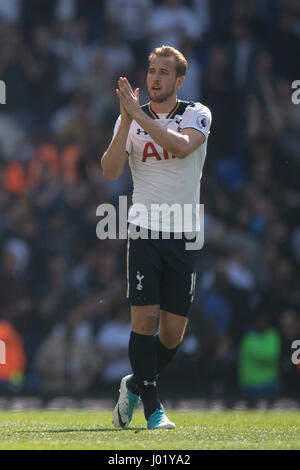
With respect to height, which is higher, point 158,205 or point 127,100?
point 127,100

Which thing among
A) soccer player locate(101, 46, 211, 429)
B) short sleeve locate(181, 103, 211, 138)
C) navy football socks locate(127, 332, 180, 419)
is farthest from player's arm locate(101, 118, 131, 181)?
navy football socks locate(127, 332, 180, 419)

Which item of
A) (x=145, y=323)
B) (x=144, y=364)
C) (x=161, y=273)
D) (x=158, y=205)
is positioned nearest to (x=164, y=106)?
(x=158, y=205)

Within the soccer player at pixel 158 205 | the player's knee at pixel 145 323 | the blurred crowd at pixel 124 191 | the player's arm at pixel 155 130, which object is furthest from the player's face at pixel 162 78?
the blurred crowd at pixel 124 191

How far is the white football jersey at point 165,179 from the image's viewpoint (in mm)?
6637

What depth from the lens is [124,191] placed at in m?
13.5

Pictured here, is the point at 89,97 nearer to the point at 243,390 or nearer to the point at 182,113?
the point at 243,390

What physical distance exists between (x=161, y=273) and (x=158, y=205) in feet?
1.43

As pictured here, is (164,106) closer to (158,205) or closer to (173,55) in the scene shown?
(173,55)

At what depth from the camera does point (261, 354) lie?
37.9 feet

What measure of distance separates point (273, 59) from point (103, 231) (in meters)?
3.50

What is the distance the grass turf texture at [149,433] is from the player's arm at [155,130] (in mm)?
1724

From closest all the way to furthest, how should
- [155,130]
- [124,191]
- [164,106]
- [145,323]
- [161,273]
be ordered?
[155,130] < [145,323] < [161,273] < [164,106] < [124,191]

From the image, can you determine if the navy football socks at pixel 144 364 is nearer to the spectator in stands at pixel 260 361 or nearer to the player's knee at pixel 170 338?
the player's knee at pixel 170 338

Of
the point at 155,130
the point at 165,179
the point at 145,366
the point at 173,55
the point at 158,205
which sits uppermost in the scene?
the point at 173,55
